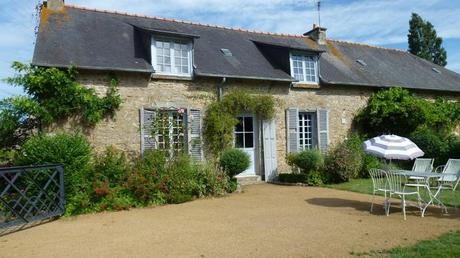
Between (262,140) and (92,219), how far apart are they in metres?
5.98

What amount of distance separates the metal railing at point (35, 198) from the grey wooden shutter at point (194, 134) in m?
3.94

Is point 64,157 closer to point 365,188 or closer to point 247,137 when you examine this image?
point 247,137

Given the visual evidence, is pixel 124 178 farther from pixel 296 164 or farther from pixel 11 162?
pixel 296 164

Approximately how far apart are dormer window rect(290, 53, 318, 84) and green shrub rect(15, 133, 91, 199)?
709 cm

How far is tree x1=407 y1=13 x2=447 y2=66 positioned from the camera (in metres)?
28.3

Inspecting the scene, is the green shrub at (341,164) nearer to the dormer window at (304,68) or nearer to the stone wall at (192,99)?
the stone wall at (192,99)

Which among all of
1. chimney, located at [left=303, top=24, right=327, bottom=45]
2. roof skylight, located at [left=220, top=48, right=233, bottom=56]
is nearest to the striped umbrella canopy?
roof skylight, located at [left=220, top=48, right=233, bottom=56]

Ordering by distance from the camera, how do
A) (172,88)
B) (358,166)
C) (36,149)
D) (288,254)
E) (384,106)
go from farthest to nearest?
(384,106) < (358,166) < (172,88) < (36,149) < (288,254)

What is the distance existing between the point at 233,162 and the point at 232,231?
403 centimetres

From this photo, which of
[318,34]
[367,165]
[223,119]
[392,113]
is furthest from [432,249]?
[318,34]

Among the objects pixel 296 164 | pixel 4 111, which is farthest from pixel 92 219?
pixel 296 164

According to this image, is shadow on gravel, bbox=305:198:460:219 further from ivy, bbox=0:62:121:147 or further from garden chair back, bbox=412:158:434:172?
ivy, bbox=0:62:121:147

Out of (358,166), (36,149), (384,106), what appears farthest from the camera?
(384,106)

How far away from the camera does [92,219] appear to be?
6.97 meters
